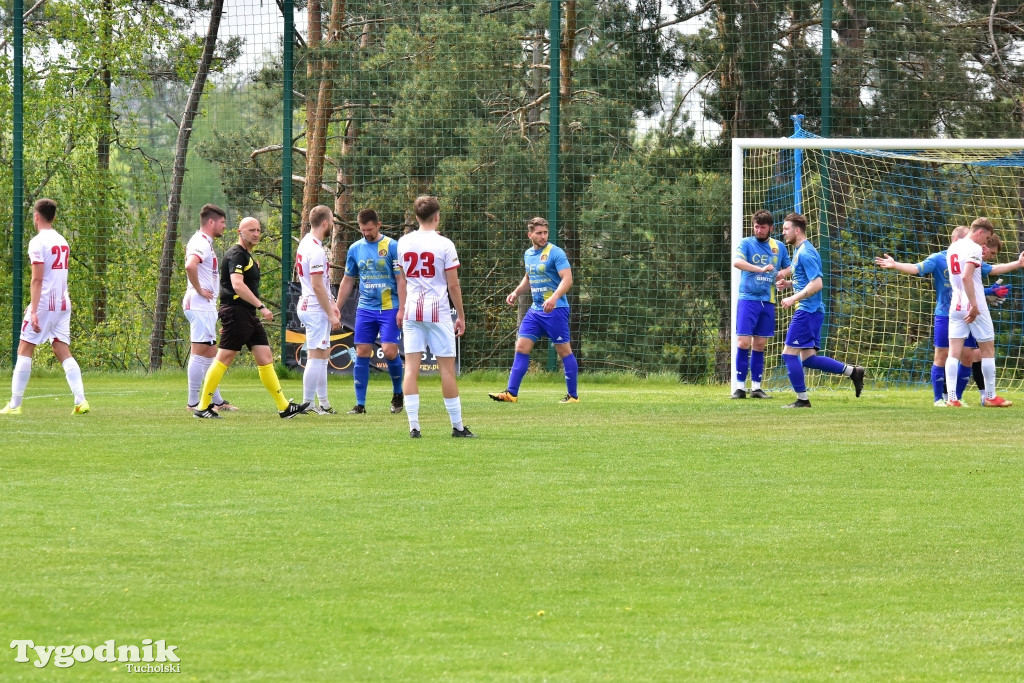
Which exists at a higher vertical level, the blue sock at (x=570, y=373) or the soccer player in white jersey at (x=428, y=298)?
the soccer player in white jersey at (x=428, y=298)

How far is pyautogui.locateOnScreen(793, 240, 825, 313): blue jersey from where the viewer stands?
46.5 feet

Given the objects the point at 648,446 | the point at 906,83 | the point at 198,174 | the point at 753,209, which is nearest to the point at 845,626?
the point at 648,446

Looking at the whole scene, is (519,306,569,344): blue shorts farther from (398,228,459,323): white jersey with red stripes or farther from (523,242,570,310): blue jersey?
(398,228,459,323): white jersey with red stripes

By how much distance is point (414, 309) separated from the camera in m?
10.8

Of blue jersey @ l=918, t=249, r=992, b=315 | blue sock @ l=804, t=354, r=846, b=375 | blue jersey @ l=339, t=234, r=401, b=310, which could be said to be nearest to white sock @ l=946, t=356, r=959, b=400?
blue jersey @ l=918, t=249, r=992, b=315

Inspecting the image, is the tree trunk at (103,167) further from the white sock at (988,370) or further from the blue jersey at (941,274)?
the white sock at (988,370)

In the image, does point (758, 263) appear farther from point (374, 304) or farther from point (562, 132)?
point (562, 132)

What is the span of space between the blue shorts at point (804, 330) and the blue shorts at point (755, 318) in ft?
2.20

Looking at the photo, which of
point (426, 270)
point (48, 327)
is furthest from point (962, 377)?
point (48, 327)

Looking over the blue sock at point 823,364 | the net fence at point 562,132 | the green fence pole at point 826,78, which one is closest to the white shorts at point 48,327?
the net fence at point 562,132

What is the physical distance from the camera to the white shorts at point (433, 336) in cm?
1075

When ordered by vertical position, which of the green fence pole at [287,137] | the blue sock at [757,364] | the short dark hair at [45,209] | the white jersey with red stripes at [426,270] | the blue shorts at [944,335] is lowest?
the blue sock at [757,364]

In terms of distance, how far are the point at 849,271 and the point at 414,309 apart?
30.6 feet

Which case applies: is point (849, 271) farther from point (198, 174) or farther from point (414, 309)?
point (198, 174)
